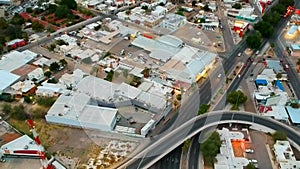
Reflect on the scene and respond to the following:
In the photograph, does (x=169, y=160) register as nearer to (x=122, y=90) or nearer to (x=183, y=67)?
(x=122, y=90)

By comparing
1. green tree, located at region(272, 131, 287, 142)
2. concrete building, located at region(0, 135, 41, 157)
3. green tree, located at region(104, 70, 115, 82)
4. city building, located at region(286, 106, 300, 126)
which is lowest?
green tree, located at region(272, 131, 287, 142)

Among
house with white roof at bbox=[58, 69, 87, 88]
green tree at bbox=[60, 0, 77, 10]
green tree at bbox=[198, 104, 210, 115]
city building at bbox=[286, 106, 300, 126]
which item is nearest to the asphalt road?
city building at bbox=[286, 106, 300, 126]

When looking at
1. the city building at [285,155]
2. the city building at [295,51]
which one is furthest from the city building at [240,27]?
the city building at [285,155]

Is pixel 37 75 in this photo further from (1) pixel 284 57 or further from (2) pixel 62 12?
(1) pixel 284 57

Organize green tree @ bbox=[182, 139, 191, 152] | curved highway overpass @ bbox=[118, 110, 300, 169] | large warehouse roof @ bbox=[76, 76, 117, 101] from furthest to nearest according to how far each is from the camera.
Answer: large warehouse roof @ bbox=[76, 76, 117, 101] < green tree @ bbox=[182, 139, 191, 152] < curved highway overpass @ bbox=[118, 110, 300, 169]

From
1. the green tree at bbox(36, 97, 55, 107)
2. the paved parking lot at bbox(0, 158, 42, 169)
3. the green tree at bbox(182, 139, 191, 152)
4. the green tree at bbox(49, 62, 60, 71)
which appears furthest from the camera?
the green tree at bbox(49, 62, 60, 71)

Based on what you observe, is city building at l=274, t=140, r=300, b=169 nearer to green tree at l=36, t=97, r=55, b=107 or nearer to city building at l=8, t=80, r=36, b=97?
green tree at l=36, t=97, r=55, b=107

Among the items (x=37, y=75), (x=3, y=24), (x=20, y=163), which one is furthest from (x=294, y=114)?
(x=3, y=24)
